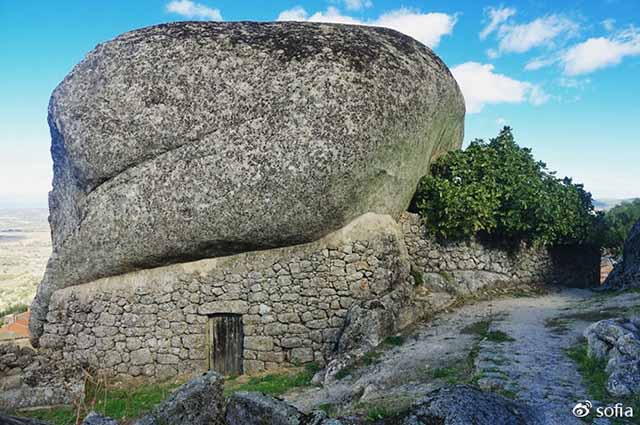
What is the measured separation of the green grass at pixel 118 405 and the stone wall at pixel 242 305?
47 cm

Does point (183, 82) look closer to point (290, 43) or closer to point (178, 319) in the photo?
point (290, 43)

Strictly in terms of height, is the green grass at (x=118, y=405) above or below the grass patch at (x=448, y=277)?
below

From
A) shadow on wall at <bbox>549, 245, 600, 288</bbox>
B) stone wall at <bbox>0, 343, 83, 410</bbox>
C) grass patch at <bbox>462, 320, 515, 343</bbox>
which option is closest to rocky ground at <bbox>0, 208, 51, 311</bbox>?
stone wall at <bbox>0, 343, 83, 410</bbox>

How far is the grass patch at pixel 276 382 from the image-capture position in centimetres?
902

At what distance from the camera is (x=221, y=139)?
1014 cm

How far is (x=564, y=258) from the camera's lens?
1420 centimetres

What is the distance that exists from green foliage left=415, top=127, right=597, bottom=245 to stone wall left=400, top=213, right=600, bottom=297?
0.31 meters

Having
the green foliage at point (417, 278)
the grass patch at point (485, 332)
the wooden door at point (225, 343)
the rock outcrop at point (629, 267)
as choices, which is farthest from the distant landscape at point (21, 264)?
the wooden door at point (225, 343)

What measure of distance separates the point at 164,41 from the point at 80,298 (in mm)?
5970

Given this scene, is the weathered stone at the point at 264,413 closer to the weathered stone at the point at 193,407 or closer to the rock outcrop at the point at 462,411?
the weathered stone at the point at 193,407

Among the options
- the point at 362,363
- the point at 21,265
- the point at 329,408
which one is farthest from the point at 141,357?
the point at 21,265

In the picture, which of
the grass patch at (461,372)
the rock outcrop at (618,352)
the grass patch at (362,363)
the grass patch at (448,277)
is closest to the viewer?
the rock outcrop at (618,352)

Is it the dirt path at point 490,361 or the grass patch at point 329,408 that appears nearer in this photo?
the dirt path at point 490,361

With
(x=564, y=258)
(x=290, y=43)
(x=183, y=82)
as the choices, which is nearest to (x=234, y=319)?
(x=183, y=82)
